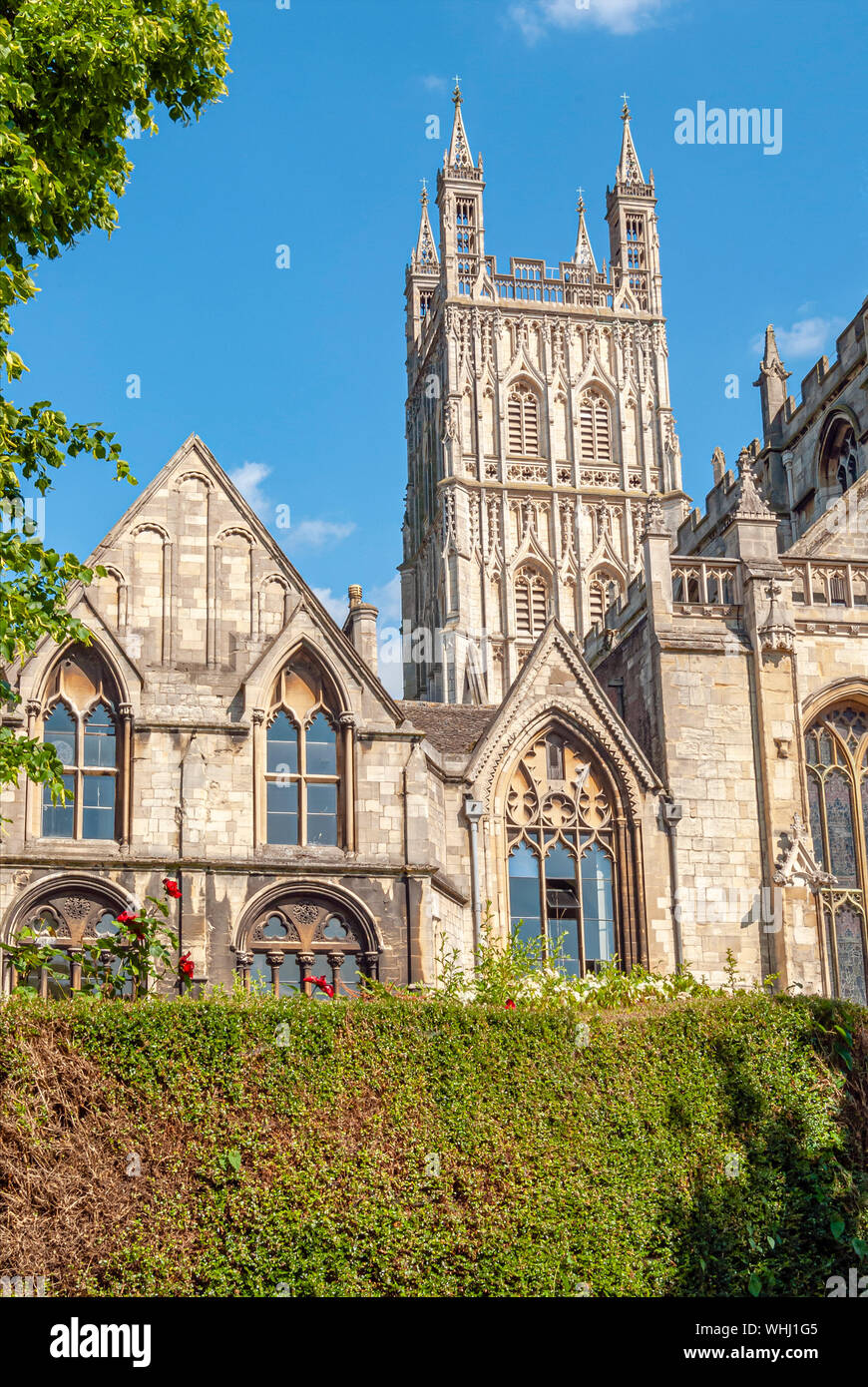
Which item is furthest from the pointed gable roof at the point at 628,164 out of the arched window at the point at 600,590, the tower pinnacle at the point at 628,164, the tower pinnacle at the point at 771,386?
the tower pinnacle at the point at 771,386

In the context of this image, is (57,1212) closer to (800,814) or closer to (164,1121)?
(164,1121)

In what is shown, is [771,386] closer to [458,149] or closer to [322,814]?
[322,814]

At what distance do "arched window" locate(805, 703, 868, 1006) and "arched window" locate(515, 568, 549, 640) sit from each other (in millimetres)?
52745

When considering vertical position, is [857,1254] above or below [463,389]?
below

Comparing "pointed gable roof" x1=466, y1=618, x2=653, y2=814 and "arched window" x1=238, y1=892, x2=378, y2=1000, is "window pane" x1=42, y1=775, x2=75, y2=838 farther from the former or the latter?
"pointed gable roof" x1=466, y1=618, x2=653, y2=814

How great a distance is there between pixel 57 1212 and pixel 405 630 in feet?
248

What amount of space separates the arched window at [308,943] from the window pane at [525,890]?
12.3ft

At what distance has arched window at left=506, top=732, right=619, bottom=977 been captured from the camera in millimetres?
30391

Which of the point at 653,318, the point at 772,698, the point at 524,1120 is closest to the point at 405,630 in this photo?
the point at 653,318

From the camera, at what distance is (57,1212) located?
57.2 feet

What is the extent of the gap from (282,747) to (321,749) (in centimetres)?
57

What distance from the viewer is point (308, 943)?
27.2 m

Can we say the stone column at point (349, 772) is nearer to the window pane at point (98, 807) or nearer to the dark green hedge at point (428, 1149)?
the window pane at point (98, 807)

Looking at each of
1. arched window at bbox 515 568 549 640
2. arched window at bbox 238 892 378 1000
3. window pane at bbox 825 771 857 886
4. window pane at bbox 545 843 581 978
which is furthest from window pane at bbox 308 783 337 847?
arched window at bbox 515 568 549 640
